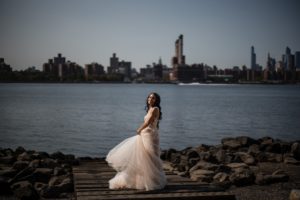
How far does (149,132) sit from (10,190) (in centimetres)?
465

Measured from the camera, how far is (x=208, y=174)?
14.1 meters

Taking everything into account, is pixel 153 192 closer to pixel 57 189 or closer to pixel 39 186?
pixel 57 189

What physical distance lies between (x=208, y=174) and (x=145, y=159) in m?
4.14

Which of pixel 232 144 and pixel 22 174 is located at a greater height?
pixel 22 174

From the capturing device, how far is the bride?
10.4 meters

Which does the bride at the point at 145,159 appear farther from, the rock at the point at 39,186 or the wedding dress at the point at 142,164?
the rock at the point at 39,186

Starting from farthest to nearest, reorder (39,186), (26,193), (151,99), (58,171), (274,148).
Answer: (274,148) < (58,171) < (39,186) < (26,193) < (151,99)

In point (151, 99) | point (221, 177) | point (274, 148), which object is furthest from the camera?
point (274, 148)

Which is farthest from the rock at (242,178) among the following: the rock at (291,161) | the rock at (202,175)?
the rock at (291,161)

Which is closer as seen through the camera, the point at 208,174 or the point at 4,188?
the point at 4,188

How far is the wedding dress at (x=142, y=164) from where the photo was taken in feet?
34.4

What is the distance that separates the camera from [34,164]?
1648cm

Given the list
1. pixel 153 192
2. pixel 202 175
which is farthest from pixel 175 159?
pixel 153 192

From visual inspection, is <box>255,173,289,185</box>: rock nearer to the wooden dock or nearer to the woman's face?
the wooden dock
